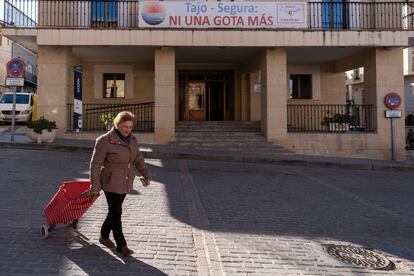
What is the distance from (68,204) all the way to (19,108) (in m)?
19.3

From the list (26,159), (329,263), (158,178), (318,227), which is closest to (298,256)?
(329,263)

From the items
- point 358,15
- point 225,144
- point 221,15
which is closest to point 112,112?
point 225,144

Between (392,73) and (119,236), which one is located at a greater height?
(392,73)

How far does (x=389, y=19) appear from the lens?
56.5ft

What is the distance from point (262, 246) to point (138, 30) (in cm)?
1210

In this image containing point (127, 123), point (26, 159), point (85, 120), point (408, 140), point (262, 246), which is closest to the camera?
point (127, 123)

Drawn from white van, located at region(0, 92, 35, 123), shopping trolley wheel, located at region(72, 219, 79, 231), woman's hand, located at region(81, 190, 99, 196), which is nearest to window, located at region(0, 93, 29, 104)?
white van, located at region(0, 92, 35, 123)

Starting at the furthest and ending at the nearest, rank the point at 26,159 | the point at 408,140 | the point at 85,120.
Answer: the point at 408,140 → the point at 85,120 → the point at 26,159

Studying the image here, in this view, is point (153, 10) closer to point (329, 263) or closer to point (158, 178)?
point (158, 178)

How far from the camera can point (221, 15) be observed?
51.4 feet

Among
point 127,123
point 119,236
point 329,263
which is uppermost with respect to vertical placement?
point 127,123

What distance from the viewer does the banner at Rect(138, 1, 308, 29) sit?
51.0 feet

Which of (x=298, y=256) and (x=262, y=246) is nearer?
(x=298, y=256)

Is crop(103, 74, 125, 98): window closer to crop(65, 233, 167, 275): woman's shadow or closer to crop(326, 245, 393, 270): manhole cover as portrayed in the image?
crop(65, 233, 167, 275): woman's shadow
